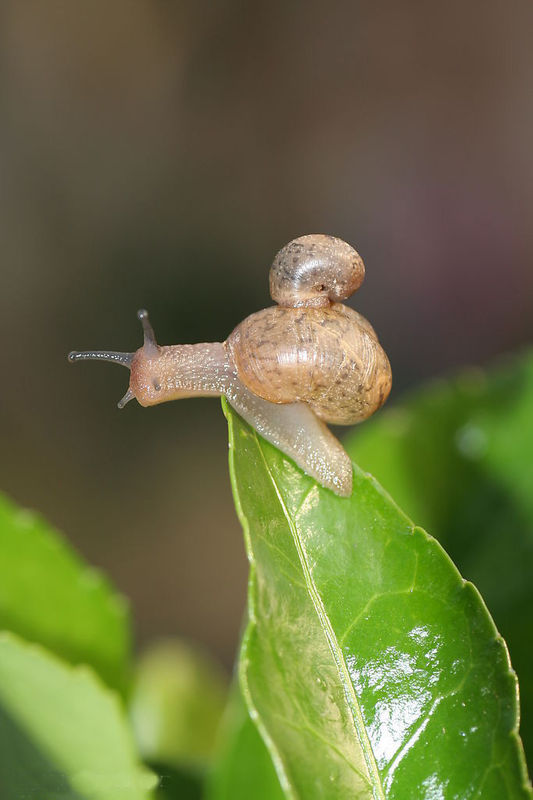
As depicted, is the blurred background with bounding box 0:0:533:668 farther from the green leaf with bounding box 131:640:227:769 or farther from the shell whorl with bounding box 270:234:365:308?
the shell whorl with bounding box 270:234:365:308

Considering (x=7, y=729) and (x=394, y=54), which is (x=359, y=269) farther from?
(x=394, y=54)

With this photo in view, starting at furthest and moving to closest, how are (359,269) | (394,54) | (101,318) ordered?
(394,54), (101,318), (359,269)

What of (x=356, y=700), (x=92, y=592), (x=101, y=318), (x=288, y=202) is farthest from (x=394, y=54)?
(x=356, y=700)

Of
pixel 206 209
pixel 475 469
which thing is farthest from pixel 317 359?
pixel 206 209

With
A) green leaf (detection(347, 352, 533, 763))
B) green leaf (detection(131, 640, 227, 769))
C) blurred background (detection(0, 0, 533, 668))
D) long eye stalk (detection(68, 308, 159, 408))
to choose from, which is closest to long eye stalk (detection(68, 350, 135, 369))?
long eye stalk (detection(68, 308, 159, 408))

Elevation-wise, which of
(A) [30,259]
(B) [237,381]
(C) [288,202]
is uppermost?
(C) [288,202]

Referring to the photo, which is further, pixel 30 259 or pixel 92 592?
pixel 30 259
